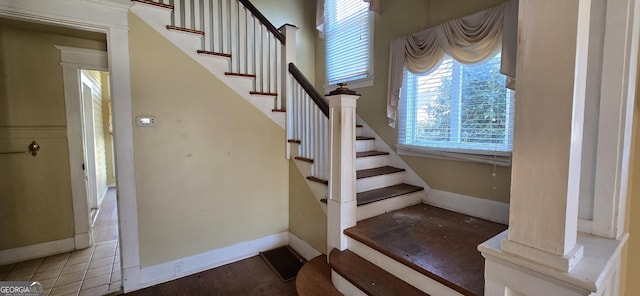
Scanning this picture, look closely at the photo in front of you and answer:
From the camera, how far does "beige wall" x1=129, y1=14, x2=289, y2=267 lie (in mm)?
2236

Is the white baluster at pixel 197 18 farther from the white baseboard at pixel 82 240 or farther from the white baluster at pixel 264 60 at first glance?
the white baseboard at pixel 82 240

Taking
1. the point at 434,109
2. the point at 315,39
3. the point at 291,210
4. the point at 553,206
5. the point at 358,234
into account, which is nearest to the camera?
the point at 553,206

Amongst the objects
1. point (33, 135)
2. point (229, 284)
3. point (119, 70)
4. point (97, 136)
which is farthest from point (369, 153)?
point (97, 136)

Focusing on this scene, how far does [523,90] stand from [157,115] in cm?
250

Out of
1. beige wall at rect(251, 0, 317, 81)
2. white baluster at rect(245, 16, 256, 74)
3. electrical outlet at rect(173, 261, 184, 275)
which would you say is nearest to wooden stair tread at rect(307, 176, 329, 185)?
white baluster at rect(245, 16, 256, 74)

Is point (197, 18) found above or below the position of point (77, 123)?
above

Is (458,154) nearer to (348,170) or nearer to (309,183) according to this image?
(348,170)

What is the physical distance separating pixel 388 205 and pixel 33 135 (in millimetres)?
3611

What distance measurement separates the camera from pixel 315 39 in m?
4.21

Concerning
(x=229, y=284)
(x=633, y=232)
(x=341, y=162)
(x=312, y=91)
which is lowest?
(x=229, y=284)

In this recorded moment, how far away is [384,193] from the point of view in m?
2.56

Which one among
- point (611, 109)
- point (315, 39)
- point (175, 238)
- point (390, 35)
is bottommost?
point (175, 238)

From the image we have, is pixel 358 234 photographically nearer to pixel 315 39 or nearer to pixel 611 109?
pixel 611 109

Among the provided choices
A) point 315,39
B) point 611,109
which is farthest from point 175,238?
point 315,39
